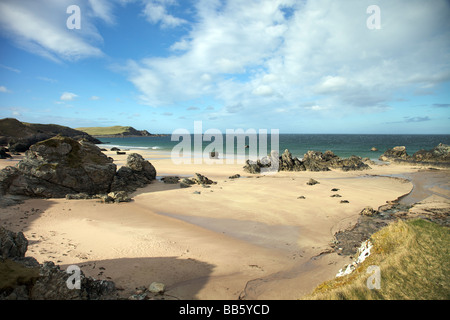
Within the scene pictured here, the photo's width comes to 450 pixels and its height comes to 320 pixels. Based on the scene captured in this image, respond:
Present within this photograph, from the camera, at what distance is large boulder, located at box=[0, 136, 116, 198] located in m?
15.4

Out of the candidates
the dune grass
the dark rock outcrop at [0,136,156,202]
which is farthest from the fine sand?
the dune grass

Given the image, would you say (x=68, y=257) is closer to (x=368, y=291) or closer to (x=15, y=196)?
(x=368, y=291)

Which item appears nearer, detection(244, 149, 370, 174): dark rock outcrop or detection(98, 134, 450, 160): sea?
detection(244, 149, 370, 174): dark rock outcrop

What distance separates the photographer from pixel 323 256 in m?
8.98

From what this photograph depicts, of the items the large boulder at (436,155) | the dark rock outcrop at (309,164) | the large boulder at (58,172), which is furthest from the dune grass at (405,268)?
the large boulder at (436,155)

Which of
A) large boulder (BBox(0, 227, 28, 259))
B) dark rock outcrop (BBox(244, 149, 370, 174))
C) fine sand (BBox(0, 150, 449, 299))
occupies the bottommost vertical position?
fine sand (BBox(0, 150, 449, 299))

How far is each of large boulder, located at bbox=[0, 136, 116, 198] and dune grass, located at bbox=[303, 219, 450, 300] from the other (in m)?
17.7

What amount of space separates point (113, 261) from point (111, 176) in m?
12.9

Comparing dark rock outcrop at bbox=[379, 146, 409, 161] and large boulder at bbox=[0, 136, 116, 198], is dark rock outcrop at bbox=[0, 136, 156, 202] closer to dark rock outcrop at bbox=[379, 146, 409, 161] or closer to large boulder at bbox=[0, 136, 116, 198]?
large boulder at bbox=[0, 136, 116, 198]

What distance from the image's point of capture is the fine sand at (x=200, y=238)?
6922 millimetres

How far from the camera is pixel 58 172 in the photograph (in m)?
16.5

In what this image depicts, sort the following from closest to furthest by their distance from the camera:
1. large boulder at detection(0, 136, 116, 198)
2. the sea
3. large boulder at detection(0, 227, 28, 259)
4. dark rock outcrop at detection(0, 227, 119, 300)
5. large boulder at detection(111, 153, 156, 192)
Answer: dark rock outcrop at detection(0, 227, 119, 300)
large boulder at detection(0, 227, 28, 259)
large boulder at detection(0, 136, 116, 198)
large boulder at detection(111, 153, 156, 192)
the sea

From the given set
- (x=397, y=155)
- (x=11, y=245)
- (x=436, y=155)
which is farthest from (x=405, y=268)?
(x=397, y=155)
